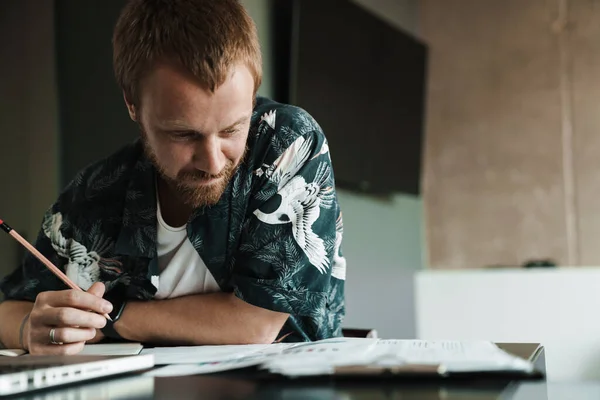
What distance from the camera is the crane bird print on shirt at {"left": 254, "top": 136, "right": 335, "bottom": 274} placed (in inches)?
48.1

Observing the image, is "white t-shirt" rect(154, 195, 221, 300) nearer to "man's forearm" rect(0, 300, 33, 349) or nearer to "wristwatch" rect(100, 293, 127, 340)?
"wristwatch" rect(100, 293, 127, 340)

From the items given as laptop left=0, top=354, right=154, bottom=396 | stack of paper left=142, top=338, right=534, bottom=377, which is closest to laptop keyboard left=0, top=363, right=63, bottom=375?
laptop left=0, top=354, right=154, bottom=396

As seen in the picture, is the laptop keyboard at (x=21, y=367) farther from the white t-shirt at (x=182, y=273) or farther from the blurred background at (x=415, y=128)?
the blurred background at (x=415, y=128)

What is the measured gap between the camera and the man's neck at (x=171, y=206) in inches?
52.5

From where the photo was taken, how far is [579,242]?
4.38 m

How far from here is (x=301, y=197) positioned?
1.25 metres

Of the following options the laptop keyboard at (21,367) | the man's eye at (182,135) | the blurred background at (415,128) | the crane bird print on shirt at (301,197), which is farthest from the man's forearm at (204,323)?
the blurred background at (415,128)

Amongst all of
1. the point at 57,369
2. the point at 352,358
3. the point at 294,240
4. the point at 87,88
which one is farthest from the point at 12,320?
the point at 87,88

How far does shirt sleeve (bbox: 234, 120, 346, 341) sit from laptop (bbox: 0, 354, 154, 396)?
1.18 feet

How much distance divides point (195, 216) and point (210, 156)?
120 millimetres

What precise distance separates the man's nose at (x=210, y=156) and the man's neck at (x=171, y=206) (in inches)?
5.7

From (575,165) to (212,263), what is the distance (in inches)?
141

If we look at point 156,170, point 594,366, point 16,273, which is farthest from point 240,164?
point 594,366

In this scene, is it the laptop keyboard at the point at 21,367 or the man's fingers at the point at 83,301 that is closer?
the laptop keyboard at the point at 21,367
